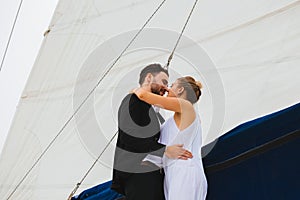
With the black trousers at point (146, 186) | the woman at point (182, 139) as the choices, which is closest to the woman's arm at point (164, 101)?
the woman at point (182, 139)

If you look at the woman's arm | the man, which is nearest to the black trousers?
the man

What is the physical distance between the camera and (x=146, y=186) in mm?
1148

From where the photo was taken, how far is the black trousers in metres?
1.14

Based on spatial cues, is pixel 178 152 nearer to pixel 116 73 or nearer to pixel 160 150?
pixel 160 150

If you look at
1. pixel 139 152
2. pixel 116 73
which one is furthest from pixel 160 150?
pixel 116 73

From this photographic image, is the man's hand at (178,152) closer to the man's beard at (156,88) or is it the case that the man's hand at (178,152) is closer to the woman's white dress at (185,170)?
the woman's white dress at (185,170)

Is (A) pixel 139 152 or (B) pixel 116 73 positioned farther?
(B) pixel 116 73

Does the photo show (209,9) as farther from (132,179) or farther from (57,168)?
(132,179)

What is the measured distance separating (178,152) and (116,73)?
68 centimetres

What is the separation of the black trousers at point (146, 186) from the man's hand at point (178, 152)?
1.8 inches

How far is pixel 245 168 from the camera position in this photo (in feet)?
3.95

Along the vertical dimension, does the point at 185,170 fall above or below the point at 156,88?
below

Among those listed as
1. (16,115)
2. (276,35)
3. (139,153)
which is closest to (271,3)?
(276,35)

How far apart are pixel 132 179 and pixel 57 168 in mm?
572
